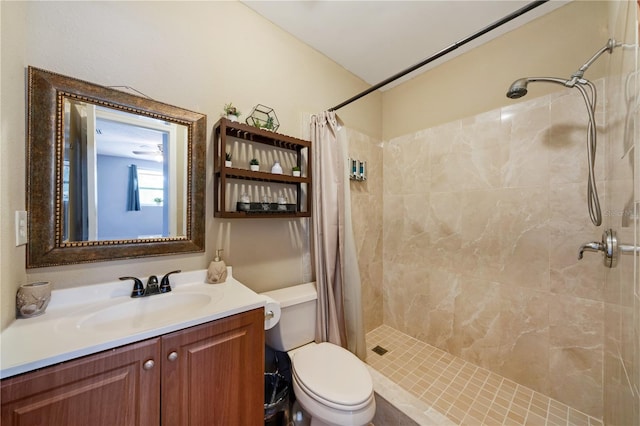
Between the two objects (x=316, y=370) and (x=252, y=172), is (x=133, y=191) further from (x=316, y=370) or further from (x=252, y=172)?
(x=316, y=370)

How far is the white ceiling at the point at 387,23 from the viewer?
57.6 inches

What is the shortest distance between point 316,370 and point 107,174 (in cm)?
140

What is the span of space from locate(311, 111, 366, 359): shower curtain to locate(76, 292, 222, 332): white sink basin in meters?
0.74

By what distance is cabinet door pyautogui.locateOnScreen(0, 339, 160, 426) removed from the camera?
1.90 ft

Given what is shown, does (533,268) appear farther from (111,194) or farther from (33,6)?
(33,6)

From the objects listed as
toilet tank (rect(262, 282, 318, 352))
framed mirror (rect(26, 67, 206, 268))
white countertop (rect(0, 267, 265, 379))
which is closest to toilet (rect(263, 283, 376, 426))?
toilet tank (rect(262, 282, 318, 352))

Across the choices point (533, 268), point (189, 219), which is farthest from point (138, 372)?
point (533, 268)

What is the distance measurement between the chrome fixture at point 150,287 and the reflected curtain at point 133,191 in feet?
1.11

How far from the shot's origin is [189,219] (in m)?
1.24

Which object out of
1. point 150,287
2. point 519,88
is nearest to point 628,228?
point 519,88

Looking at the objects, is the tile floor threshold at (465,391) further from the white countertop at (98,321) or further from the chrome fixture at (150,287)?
the chrome fixture at (150,287)

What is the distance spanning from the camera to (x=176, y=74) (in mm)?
1219

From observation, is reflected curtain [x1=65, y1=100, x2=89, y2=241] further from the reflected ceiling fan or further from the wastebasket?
the wastebasket

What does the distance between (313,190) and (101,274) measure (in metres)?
1.19
